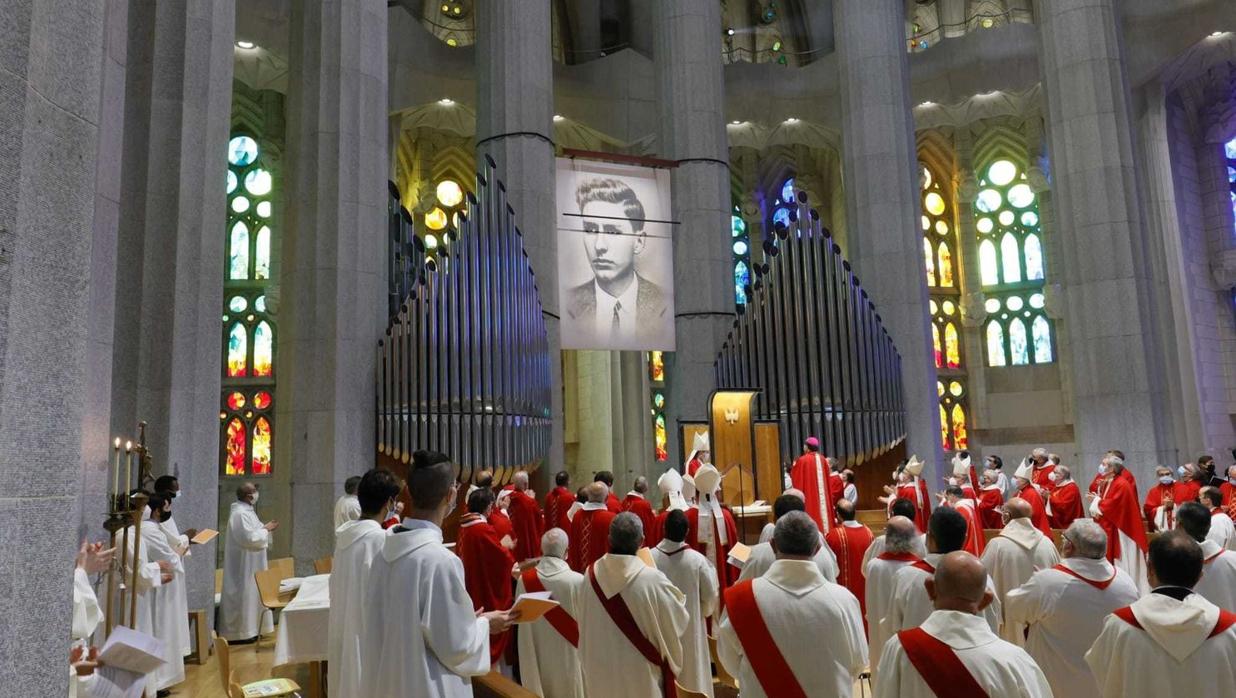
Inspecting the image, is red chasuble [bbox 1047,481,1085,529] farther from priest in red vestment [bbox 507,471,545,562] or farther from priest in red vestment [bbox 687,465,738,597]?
priest in red vestment [bbox 507,471,545,562]

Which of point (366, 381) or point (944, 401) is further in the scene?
point (944, 401)

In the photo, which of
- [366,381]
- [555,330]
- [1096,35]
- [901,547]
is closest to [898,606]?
[901,547]

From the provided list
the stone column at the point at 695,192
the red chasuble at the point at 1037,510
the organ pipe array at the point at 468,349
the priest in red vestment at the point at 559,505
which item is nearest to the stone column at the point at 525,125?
the organ pipe array at the point at 468,349

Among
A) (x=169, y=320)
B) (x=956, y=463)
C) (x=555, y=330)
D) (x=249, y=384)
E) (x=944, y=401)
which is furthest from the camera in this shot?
(x=944, y=401)

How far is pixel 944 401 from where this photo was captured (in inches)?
1005

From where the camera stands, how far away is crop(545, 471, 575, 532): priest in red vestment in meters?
11.5

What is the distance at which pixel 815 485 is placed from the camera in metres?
12.4

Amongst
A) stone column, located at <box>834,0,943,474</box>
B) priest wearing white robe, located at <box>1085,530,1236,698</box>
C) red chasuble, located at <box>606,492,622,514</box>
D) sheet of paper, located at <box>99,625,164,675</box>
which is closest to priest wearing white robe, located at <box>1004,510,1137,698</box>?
priest wearing white robe, located at <box>1085,530,1236,698</box>

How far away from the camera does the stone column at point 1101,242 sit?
54.2 ft

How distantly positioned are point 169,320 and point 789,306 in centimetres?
1061

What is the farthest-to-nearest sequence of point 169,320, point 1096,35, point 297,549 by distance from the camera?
point 1096,35, point 297,549, point 169,320

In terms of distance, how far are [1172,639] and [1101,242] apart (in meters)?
15.1

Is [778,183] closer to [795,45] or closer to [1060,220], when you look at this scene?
[795,45]

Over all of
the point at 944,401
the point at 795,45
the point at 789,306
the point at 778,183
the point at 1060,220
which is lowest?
the point at 944,401
